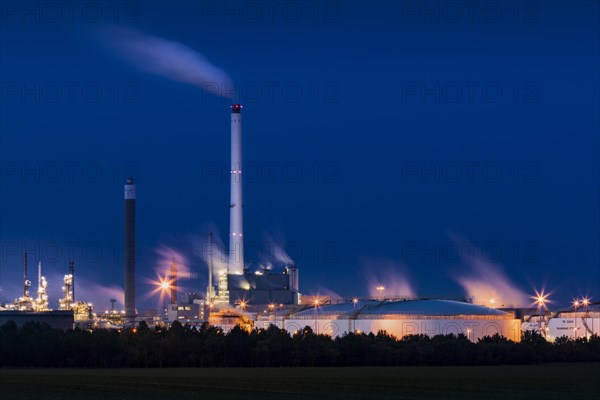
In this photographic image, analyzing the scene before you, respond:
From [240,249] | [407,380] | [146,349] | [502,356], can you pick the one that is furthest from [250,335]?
[240,249]

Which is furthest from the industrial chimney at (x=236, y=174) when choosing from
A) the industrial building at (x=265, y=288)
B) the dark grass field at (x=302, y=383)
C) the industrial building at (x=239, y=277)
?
the dark grass field at (x=302, y=383)

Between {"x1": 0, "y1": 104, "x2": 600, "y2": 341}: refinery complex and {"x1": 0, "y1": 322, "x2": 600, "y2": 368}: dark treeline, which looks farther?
{"x1": 0, "y1": 104, "x2": 600, "y2": 341}: refinery complex

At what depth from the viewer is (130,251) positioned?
144 metres

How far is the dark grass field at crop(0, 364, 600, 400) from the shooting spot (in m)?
50.8

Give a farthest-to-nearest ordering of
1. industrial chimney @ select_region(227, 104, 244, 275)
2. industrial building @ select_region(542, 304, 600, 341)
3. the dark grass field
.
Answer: industrial chimney @ select_region(227, 104, 244, 275) < industrial building @ select_region(542, 304, 600, 341) < the dark grass field

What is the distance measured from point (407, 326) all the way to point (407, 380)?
40058 mm

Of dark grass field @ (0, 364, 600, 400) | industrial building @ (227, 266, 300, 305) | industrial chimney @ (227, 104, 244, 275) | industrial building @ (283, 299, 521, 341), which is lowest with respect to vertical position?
dark grass field @ (0, 364, 600, 400)

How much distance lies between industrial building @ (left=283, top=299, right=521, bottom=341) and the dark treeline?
15.1 meters

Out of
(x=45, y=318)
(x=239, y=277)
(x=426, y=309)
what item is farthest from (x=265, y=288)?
(x=426, y=309)

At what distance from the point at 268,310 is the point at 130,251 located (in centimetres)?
Answer: 1828

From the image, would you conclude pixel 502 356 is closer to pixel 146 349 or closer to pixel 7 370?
pixel 146 349

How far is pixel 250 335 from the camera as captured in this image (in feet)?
273

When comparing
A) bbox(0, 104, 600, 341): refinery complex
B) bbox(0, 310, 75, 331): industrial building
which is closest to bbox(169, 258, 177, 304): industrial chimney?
bbox(0, 104, 600, 341): refinery complex

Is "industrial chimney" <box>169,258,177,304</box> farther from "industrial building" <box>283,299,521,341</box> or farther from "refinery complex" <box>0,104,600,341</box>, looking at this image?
"industrial building" <box>283,299,521,341</box>
